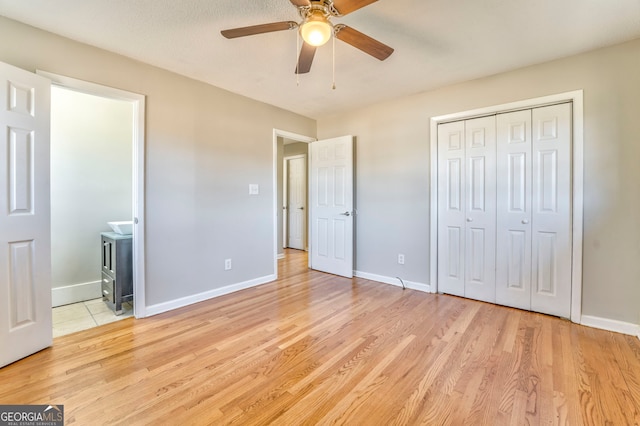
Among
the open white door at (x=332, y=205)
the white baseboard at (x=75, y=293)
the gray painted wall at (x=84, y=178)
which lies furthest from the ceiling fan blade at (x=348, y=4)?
the white baseboard at (x=75, y=293)

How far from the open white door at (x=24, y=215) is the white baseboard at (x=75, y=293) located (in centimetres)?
111

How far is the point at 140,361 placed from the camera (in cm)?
191

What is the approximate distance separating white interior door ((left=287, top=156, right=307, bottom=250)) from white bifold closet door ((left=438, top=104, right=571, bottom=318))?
3408mm

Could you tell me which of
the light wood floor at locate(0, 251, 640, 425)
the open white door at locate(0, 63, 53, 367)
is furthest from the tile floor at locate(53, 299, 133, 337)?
the open white door at locate(0, 63, 53, 367)

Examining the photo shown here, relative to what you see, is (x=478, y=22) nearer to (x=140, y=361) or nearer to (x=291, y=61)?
(x=291, y=61)

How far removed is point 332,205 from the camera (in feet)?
13.5

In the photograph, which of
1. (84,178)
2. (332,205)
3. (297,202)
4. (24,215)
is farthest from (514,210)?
(84,178)

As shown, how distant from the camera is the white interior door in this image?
243 inches

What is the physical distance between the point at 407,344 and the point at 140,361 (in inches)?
75.3

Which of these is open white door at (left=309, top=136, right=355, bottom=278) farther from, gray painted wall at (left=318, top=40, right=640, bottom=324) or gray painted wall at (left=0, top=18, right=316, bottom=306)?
gray painted wall at (left=0, top=18, right=316, bottom=306)

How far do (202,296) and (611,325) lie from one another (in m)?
3.80

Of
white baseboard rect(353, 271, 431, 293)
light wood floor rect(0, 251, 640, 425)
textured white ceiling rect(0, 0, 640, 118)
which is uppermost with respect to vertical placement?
textured white ceiling rect(0, 0, 640, 118)

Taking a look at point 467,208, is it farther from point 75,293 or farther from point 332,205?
point 75,293

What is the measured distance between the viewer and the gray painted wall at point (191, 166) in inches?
89.0
